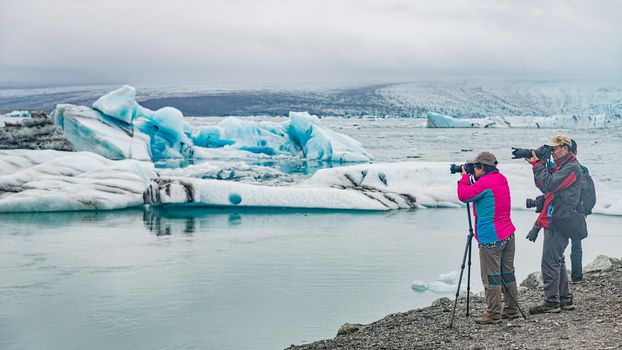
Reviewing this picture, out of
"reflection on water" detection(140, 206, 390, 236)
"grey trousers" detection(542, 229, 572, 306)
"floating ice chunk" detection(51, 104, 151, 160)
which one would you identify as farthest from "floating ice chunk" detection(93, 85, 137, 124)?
"grey trousers" detection(542, 229, 572, 306)

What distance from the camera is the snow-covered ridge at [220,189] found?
13391 millimetres

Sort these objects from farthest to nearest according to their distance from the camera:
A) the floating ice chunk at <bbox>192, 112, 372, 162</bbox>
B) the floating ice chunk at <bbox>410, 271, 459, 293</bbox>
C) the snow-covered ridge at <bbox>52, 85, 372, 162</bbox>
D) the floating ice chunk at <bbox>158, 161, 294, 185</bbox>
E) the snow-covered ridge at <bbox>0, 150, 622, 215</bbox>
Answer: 1. the floating ice chunk at <bbox>192, 112, 372, 162</bbox>
2. the snow-covered ridge at <bbox>52, 85, 372, 162</bbox>
3. the floating ice chunk at <bbox>158, 161, 294, 185</bbox>
4. the snow-covered ridge at <bbox>0, 150, 622, 215</bbox>
5. the floating ice chunk at <bbox>410, 271, 459, 293</bbox>

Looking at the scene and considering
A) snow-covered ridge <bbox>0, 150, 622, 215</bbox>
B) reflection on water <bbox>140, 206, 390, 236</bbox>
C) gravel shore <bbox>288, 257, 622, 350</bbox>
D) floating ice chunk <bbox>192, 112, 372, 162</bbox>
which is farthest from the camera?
floating ice chunk <bbox>192, 112, 372, 162</bbox>

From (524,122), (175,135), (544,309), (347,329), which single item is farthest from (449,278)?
(524,122)

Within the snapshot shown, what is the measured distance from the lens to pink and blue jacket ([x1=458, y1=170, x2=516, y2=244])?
4.79 m

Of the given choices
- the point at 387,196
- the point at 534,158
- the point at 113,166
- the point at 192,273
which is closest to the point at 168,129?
the point at 113,166

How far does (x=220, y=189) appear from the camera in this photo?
44.8ft

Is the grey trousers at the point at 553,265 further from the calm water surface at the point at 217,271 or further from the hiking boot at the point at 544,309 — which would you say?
the calm water surface at the point at 217,271

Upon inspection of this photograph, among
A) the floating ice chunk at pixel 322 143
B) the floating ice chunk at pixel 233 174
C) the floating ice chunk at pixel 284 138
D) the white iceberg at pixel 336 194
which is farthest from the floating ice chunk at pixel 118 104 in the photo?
the white iceberg at pixel 336 194

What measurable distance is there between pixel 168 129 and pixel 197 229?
1327cm

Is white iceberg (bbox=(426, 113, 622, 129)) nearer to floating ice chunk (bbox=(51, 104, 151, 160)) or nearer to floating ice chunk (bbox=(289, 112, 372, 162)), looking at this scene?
floating ice chunk (bbox=(289, 112, 372, 162))

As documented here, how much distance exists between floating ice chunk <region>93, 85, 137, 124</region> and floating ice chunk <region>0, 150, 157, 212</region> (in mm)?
6831

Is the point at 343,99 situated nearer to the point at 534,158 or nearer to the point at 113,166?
the point at 113,166

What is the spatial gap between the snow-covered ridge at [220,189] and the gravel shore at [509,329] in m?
7.81
